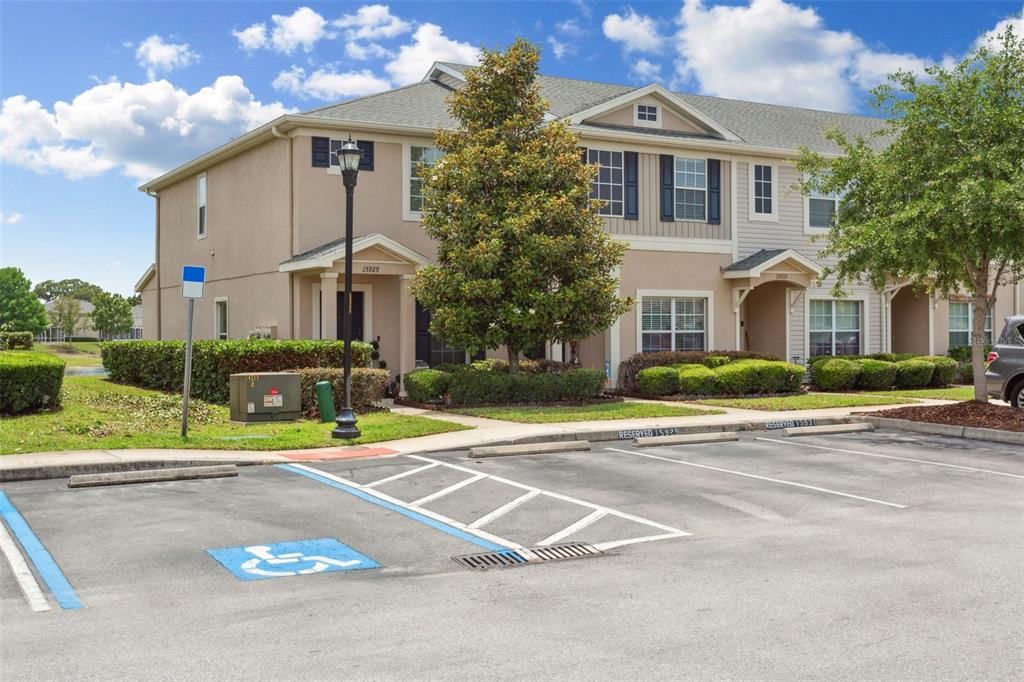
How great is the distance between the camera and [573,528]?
884 centimetres

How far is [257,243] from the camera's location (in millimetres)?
24000

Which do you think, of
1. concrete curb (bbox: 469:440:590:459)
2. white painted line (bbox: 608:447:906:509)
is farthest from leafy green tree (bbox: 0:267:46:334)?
white painted line (bbox: 608:447:906:509)

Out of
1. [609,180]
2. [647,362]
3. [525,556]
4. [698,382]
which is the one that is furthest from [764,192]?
[525,556]

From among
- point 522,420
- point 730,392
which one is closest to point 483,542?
point 522,420

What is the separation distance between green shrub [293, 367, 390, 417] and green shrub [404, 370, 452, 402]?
136 centimetres

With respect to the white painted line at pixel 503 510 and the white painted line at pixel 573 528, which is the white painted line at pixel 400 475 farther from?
the white painted line at pixel 573 528

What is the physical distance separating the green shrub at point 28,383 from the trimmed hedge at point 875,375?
62.3ft

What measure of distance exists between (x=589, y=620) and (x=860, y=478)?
22.7 ft

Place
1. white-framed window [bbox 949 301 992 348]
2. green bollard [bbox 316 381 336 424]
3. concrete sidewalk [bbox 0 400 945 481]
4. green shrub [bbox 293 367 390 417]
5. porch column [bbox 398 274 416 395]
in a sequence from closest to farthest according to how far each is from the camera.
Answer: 1. concrete sidewalk [bbox 0 400 945 481]
2. green bollard [bbox 316 381 336 424]
3. green shrub [bbox 293 367 390 417]
4. porch column [bbox 398 274 416 395]
5. white-framed window [bbox 949 301 992 348]

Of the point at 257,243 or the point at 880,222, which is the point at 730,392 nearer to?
the point at 880,222

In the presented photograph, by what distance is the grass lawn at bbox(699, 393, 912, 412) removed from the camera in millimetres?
20172

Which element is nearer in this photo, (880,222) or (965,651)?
(965,651)

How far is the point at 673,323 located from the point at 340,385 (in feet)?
34.1

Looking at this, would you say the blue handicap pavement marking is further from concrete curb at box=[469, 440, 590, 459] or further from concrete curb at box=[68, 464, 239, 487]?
concrete curb at box=[469, 440, 590, 459]
